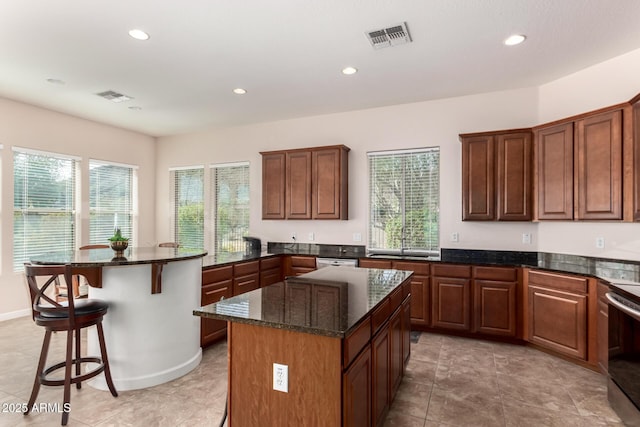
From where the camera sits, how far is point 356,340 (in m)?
1.58

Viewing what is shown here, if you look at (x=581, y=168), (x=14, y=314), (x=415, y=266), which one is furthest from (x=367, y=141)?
(x=14, y=314)

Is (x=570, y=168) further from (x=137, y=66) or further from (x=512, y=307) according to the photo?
(x=137, y=66)

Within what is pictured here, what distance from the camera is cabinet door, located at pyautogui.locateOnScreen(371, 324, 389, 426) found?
188 centimetres

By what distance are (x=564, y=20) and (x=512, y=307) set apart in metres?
2.77

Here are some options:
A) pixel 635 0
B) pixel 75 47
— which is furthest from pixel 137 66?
pixel 635 0

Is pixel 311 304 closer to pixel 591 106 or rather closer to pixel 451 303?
pixel 451 303

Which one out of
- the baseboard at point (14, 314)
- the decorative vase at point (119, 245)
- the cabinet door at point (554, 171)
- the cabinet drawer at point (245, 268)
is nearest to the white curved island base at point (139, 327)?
the decorative vase at point (119, 245)

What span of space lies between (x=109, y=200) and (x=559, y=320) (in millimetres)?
6718

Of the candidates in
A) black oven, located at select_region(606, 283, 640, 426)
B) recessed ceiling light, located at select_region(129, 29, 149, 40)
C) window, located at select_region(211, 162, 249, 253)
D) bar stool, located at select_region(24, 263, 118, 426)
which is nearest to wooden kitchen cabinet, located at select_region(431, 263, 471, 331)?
black oven, located at select_region(606, 283, 640, 426)

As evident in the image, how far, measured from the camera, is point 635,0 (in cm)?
237

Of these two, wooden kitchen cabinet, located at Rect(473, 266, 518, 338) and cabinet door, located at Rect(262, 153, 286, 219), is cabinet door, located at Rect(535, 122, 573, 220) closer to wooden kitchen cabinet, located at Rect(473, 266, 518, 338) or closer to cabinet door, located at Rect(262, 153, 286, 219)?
wooden kitchen cabinet, located at Rect(473, 266, 518, 338)

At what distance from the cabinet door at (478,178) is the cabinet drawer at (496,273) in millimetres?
609

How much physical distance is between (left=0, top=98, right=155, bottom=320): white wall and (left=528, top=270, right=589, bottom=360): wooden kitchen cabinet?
20.9 ft

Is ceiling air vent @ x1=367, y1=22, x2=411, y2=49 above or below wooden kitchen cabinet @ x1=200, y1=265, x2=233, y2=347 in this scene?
above
